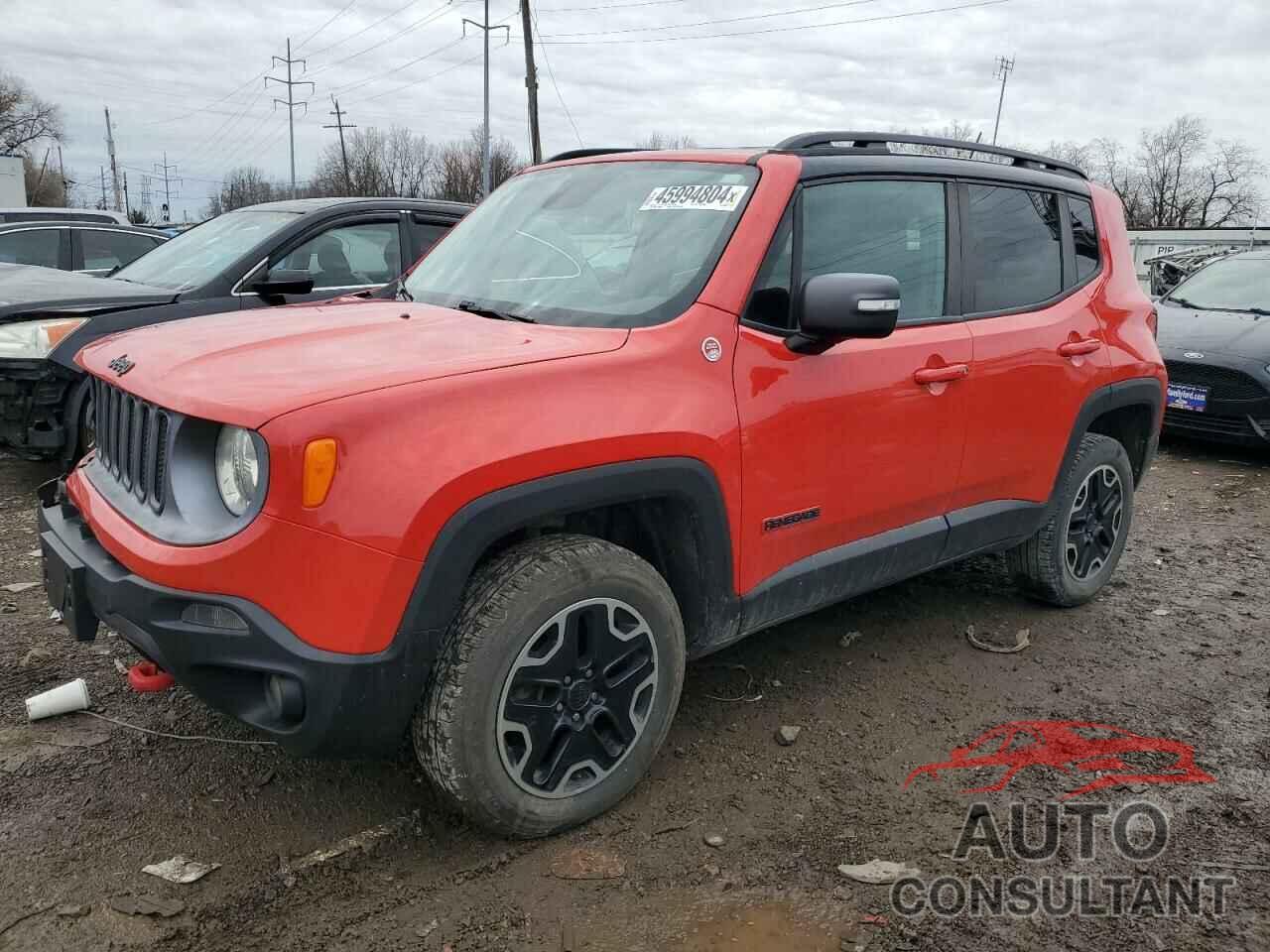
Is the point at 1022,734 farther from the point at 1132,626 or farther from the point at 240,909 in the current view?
the point at 240,909

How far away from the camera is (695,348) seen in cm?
278

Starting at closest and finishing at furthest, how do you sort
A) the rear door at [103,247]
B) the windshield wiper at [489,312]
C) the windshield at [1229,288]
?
the windshield wiper at [489,312] < the windshield at [1229,288] < the rear door at [103,247]

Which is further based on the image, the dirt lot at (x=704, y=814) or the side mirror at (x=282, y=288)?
the side mirror at (x=282, y=288)

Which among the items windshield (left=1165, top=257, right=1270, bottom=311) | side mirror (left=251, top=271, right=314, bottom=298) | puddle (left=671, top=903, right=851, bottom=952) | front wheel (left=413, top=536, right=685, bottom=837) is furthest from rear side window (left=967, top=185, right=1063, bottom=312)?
windshield (left=1165, top=257, right=1270, bottom=311)

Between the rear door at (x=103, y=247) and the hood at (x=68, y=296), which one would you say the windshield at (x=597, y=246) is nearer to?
the hood at (x=68, y=296)

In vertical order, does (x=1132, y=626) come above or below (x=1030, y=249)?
below

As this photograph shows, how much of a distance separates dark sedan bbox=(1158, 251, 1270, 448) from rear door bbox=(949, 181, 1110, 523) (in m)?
4.09

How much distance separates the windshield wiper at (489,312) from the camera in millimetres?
3064

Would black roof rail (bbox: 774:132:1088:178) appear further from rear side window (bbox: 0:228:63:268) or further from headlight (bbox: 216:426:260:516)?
rear side window (bbox: 0:228:63:268)

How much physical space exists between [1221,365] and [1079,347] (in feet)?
14.5

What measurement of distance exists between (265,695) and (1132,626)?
12.0ft

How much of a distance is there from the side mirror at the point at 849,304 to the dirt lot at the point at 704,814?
1.37 metres

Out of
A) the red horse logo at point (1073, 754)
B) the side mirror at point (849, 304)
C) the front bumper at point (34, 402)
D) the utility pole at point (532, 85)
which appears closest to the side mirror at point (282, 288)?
the front bumper at point (34, 402)

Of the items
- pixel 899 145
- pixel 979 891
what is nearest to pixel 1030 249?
pixel 899 145
